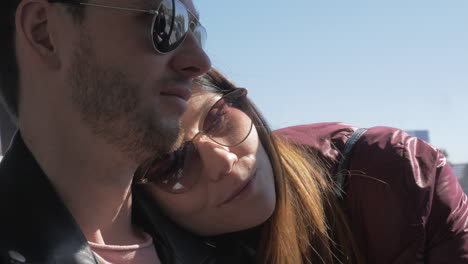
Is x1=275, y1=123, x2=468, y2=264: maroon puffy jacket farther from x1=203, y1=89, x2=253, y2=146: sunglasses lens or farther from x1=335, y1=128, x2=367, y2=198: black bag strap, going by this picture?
x1=203, y1=89, x2=253, y2=146: sunglasses lens

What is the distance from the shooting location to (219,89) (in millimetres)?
2053

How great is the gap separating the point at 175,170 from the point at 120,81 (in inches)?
18.5

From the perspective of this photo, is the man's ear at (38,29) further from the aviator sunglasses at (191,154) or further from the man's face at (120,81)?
the aviator sunglasses at (191,154)

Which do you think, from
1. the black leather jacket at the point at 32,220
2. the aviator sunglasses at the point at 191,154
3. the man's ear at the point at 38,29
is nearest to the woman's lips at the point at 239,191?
the aviator sunglasses at the point at 191,154

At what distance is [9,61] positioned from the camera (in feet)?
5.27

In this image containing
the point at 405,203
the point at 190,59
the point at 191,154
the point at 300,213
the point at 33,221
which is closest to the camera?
the point at 33,221

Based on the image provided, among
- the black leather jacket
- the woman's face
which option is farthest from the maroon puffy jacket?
the black leather jacket

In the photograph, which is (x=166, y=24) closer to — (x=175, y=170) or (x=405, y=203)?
(x=175, y=170)

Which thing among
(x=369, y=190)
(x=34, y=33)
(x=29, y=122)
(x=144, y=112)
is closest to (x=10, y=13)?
(x=34, y=33)

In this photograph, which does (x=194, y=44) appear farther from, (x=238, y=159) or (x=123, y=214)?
(x=123, y=214)

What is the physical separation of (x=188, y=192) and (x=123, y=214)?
0.81 ft

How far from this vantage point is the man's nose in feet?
5.25

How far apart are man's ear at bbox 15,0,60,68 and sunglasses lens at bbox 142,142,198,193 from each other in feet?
1.76

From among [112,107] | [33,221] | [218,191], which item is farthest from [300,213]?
[33,221]
